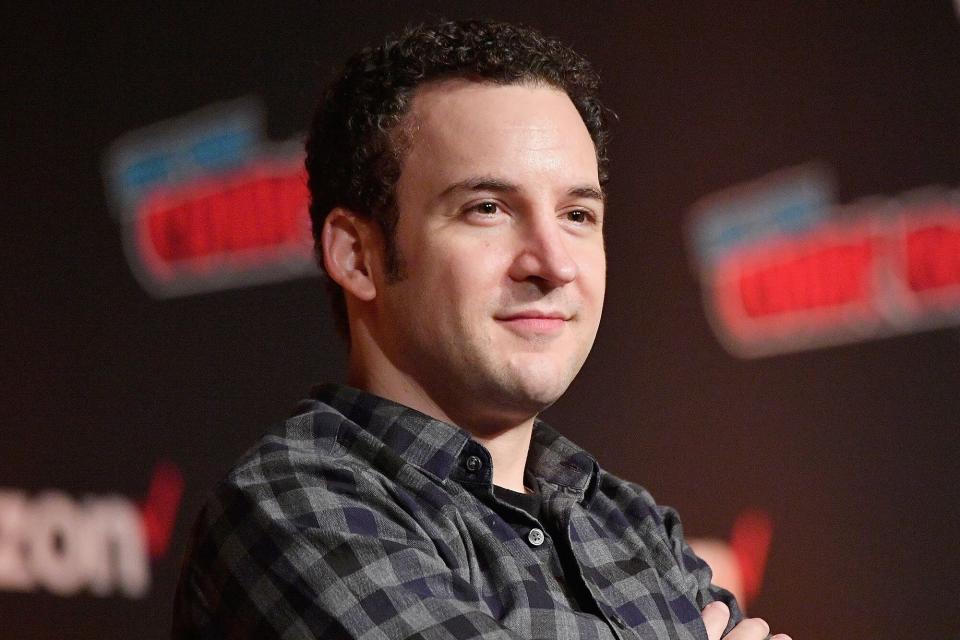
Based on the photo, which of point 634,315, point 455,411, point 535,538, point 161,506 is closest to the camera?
point 535,538

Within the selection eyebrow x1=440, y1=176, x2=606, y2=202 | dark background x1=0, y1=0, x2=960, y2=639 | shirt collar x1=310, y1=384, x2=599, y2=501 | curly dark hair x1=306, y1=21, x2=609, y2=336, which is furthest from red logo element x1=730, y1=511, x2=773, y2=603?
eyebrow x1=440, y1=176, x2=606, y2=202

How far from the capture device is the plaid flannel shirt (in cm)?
146

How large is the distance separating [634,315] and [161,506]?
167cm

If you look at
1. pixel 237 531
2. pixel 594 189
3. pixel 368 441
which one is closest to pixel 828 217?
pixel 594 189

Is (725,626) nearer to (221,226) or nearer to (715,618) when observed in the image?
(715,618)

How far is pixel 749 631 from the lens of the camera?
1.83m

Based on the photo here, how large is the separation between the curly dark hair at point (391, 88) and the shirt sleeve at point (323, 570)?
17.0 inches

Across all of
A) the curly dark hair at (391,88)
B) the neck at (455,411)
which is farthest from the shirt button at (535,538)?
the curly dark hair at (391,88)

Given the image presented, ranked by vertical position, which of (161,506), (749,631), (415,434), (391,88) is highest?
(391,88)

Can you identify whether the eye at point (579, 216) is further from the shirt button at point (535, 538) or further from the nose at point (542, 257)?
the shirt button at point (535, 538)

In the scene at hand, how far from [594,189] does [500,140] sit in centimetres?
17

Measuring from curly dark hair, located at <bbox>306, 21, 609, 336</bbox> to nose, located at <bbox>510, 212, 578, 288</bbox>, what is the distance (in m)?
0.20

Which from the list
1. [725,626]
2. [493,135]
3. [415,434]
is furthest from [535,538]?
[493,135]

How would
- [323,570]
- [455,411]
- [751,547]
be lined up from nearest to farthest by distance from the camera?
[323,570] < [455,411] < [751,547]
